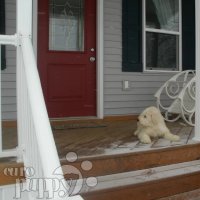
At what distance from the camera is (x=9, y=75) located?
404 centimetres

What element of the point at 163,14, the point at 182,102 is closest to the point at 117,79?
the point at 182,102

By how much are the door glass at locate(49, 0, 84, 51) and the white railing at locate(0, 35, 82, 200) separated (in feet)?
7.13

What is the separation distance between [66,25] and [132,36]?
1.10 meters

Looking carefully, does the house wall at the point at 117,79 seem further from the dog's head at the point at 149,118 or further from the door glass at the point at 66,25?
the dog's head at the point at 149,118

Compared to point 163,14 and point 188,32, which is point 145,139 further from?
point 188,32

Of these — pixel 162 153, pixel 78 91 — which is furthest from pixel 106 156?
pixel 78 91

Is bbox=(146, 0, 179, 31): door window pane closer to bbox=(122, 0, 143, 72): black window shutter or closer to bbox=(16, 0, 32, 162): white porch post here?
bbox=(122, 0, 143, 72): black window shutter

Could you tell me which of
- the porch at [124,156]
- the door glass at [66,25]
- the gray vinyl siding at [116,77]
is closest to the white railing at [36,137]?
the porch at [124,156]

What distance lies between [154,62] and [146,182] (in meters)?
3.07

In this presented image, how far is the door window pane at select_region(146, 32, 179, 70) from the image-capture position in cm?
513

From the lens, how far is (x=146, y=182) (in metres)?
2.44

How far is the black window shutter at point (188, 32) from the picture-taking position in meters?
5.46

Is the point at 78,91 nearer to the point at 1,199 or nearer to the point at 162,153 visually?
the point at 162,153

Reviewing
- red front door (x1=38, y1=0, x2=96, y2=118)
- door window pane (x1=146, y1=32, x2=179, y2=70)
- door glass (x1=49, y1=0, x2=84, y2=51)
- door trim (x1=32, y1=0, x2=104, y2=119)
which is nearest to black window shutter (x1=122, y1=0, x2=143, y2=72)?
door window pane (x1=146, y1=32, x2=179, y2=70)
